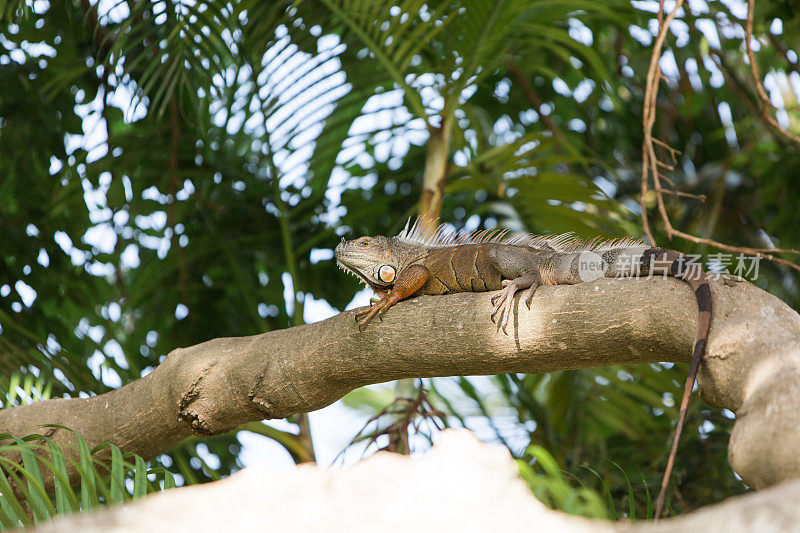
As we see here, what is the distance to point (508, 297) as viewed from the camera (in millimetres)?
2600

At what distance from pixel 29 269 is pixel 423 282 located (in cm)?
300

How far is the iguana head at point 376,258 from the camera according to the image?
3645mm

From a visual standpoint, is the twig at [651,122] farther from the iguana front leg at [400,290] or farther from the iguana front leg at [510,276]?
the iguana front leg at [400,290]

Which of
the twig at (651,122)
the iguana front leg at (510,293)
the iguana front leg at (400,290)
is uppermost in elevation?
the twig at (651,122)

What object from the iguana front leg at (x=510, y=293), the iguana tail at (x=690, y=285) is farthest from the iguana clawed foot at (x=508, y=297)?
the iguana tail at (x=690, y=285)

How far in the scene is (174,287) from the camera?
203 inches

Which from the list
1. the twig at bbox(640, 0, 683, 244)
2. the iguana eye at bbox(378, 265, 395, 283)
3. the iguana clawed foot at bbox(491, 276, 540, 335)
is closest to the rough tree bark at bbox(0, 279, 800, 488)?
the iguana clawed foot at bbox(491, 276, 540, 335)

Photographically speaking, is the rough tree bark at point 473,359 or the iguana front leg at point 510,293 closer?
the rough tree bark at point 473,359

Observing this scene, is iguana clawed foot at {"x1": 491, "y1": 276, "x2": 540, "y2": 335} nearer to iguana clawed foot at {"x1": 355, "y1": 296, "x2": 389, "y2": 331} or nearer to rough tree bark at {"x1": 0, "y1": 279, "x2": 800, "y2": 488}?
rough tree bark at {"x1": 0, "y1": 279, "x2": 800, "y2": 488}

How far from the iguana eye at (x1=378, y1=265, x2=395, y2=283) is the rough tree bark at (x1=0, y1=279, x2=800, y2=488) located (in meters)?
0.78

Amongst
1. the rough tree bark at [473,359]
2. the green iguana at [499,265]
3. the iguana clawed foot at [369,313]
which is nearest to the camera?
the rough tree bark at [473,359]

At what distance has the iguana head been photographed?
3.64 m

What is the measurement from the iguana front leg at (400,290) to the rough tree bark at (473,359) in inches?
2.4

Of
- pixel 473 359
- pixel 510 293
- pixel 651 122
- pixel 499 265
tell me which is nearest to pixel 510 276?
pixel 499 265
